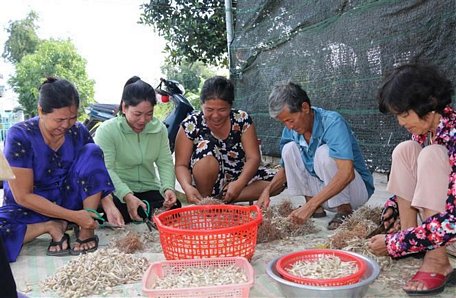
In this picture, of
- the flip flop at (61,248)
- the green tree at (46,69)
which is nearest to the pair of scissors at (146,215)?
the flip flop at (61,248)

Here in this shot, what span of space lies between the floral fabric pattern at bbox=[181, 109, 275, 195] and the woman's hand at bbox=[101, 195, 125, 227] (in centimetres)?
72

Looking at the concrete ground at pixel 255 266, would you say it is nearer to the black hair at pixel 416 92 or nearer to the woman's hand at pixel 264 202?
the woman's hand at pixel 264 202

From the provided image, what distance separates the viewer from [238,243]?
6.27ft

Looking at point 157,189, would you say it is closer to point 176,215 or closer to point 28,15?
point 176,215

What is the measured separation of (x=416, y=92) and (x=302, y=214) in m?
1.06

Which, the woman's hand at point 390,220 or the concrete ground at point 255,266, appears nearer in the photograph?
the concrete ground at point 255,266

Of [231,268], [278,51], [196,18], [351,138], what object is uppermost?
[196,18]

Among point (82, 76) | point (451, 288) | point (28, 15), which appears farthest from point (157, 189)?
point (28, 15)

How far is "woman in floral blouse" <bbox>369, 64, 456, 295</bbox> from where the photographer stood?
1.62 m

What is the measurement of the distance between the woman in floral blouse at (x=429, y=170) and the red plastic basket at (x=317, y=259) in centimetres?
12

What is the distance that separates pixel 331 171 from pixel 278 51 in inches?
81.3

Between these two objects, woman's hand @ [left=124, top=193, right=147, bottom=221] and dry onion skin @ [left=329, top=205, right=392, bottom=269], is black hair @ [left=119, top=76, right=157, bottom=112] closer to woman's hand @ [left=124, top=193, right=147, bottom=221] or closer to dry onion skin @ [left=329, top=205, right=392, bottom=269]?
woman's hand @ [left=124, top=193, right=147, bottom=221]

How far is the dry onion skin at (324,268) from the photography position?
167 centimetres

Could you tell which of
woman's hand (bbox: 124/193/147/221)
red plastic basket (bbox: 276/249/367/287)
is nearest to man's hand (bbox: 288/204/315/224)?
red plastic basket (bbox: 276/249/367/287)
